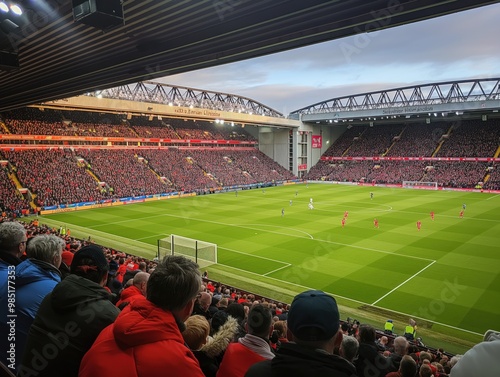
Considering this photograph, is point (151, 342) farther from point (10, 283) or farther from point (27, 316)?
point (10, 283)

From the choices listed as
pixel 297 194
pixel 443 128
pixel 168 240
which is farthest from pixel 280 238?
pixel 443 128

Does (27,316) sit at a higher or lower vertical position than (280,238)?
higher

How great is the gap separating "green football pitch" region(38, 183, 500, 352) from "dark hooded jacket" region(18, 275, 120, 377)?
1279 cm

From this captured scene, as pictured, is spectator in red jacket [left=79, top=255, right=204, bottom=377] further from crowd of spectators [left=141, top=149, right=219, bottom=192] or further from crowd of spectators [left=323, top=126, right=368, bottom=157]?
crowd of spectators [left=323, top=126, right=368, bottom=157]

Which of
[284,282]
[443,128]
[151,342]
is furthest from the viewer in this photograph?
[443,128]

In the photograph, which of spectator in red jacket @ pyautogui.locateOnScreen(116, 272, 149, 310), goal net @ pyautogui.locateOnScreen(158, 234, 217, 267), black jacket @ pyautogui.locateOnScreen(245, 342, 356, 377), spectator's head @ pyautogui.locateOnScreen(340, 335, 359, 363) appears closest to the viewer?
black jacket @ pyautogui.locateOnScreen(245, 342, 356, 377)

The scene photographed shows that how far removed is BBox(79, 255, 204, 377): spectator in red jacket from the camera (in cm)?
223

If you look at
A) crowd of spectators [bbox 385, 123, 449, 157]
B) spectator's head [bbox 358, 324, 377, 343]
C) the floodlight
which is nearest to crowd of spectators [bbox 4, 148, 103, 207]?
the floodlight

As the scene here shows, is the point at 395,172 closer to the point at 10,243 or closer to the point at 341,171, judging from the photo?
the point at 341,171

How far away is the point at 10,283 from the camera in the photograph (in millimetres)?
3787

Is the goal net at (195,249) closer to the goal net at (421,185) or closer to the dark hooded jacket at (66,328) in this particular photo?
the dark hooded jacket at (66,328)

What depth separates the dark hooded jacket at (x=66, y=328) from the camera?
2730mm

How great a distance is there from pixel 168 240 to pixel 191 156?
44632 mm

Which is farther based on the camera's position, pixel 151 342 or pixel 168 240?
pixel 168 240
